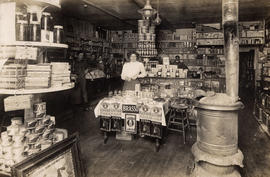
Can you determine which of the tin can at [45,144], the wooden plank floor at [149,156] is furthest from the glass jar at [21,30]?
the wooden plank floor at [149,156]

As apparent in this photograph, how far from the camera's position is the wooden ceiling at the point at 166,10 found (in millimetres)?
6254

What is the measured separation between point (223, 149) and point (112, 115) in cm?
207

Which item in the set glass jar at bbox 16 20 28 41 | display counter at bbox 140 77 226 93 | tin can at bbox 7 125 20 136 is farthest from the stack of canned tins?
tin can at bbox 7 125 20 136

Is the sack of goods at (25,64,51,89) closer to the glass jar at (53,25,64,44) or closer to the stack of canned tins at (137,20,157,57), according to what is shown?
the glass jar at (53,25,64,44)

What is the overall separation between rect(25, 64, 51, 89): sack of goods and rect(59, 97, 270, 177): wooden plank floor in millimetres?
1703

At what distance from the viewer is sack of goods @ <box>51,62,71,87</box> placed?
2.30 metres

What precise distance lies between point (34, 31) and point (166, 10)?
227 inches

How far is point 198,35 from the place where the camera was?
911 cm

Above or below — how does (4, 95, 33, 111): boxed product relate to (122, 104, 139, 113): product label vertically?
above

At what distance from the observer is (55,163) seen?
2.27 metres

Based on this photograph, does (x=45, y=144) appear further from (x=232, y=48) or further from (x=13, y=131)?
(x=232, y=48)

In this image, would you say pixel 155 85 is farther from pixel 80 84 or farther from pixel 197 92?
pixel 80 84

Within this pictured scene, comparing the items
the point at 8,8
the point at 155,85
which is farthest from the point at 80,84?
the point at 8,8

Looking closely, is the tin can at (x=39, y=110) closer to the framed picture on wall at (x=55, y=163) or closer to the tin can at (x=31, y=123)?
the tin can at (x=31, y=123)
